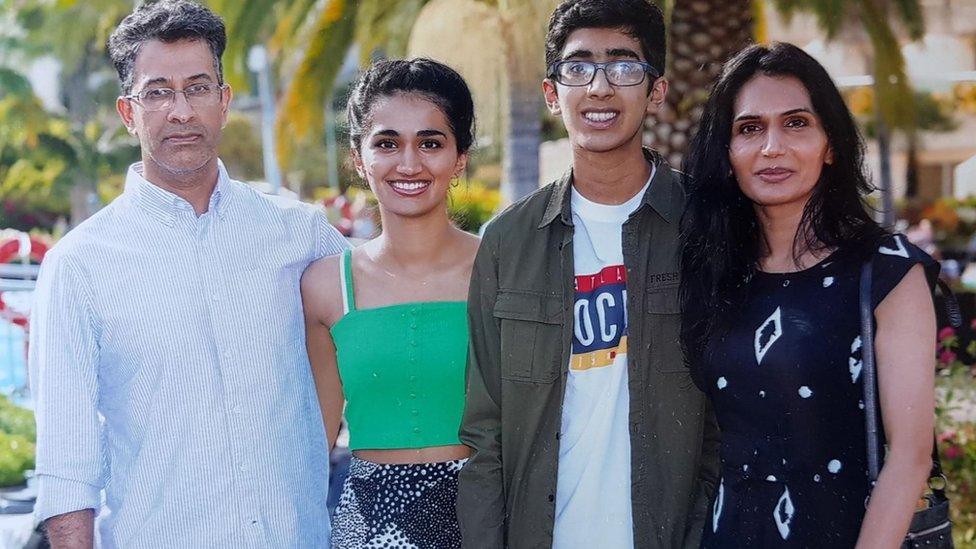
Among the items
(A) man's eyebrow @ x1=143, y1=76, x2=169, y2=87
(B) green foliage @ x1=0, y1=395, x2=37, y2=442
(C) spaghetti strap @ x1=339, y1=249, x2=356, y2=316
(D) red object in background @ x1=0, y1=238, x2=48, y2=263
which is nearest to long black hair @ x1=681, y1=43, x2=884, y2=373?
(C) spaghetti strap @ x1=339, y1=249, x2=356, y2=316

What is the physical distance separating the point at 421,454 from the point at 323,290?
57 cm

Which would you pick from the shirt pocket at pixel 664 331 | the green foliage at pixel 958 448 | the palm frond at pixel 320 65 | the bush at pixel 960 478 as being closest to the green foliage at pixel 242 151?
the palm frond at pixel 320 65

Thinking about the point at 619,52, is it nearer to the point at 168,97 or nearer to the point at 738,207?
the point at 738,207

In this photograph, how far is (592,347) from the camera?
9.58 feet

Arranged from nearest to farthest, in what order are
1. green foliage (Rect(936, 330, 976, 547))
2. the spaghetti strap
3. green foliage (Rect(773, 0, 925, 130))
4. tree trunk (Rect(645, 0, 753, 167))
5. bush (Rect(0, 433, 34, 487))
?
the spaghetti strap → bush (Rect(0, 433, 34, 487)) → green foliage (Rect(936, 330, 976, 547)) → tree trunk (Rect(645, 0, 753, 167)) → green foliage (Rect(773, 0, 925, 130))

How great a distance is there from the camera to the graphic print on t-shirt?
291cm

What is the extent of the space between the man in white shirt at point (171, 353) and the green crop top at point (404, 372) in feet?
0.58

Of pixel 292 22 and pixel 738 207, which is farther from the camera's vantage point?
pixel 292 22

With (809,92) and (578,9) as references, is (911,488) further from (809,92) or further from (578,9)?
(578,9)

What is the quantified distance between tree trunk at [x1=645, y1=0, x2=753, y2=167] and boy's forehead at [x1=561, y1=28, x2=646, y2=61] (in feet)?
16.3

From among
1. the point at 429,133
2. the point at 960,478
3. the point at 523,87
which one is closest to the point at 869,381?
the point at 429,133

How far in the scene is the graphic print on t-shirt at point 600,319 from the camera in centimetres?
291

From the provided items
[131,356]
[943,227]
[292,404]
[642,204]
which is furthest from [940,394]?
[943,227]

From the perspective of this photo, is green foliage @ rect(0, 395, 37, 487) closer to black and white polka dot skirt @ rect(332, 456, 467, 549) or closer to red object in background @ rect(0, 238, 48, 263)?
black and white polka dot skirt @ rect(332, 456, 467, 549)
